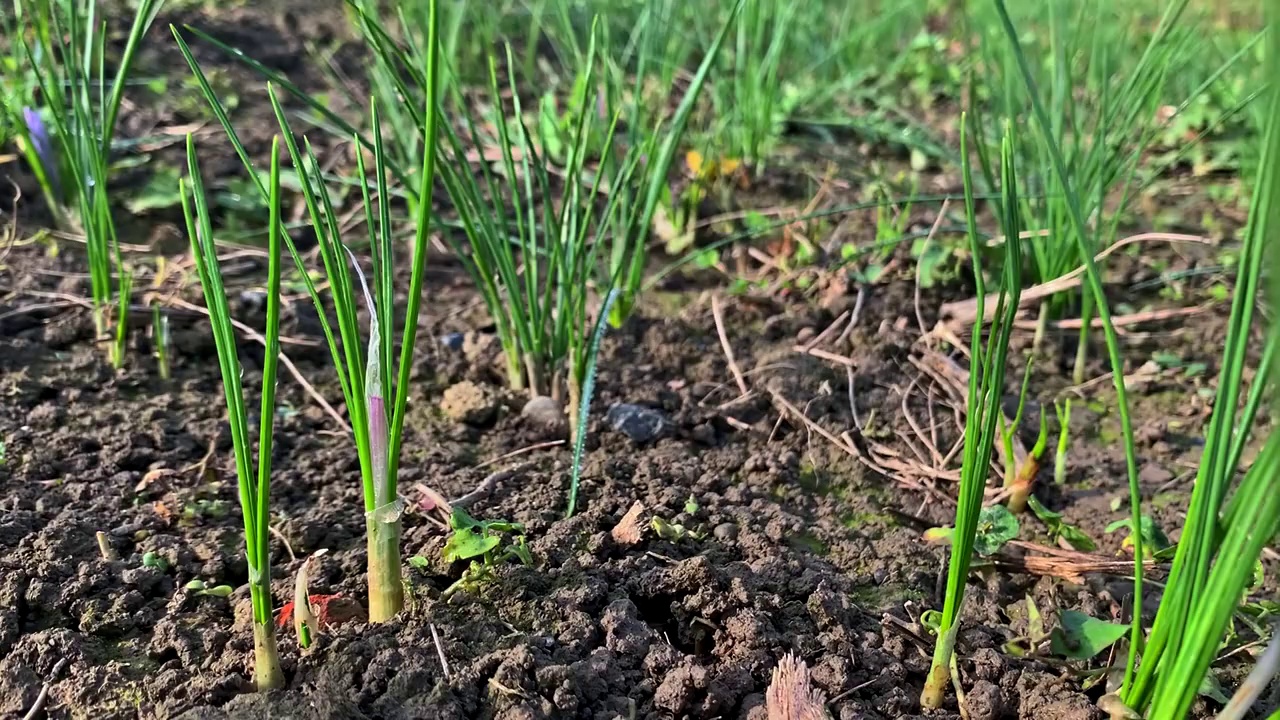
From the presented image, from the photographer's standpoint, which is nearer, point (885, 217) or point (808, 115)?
point (885, 217)

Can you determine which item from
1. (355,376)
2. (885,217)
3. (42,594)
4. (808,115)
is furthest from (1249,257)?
(808,115)

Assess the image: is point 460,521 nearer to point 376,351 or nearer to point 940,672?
point 376,351

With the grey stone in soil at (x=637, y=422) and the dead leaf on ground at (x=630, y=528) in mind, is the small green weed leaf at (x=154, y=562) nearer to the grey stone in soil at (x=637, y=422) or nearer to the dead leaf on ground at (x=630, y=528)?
the dead leaf on ground at (x=630, y=528)

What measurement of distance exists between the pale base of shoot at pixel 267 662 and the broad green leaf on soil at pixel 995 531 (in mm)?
796

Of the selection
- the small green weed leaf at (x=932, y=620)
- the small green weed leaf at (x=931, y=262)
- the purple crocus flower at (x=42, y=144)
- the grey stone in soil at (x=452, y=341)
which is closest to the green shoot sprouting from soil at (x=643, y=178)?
the grey stone in soil at (x=452, y=341)

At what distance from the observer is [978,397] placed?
0.83m

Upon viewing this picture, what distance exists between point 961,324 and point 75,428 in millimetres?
1440

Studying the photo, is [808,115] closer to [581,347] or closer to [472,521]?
[581,347]

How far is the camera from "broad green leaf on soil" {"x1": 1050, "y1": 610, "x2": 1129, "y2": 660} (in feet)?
3.11

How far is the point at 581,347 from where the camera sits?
1.36m

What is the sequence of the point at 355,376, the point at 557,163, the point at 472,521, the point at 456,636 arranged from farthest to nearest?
the point at 557,163 < the point at 472,521 < the point at 456,636 < the point at 355,376

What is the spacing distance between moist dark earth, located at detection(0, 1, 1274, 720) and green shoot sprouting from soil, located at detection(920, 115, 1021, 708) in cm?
13

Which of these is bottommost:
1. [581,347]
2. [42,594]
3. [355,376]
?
[42,594]

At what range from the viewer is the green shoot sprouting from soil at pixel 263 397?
75cm
